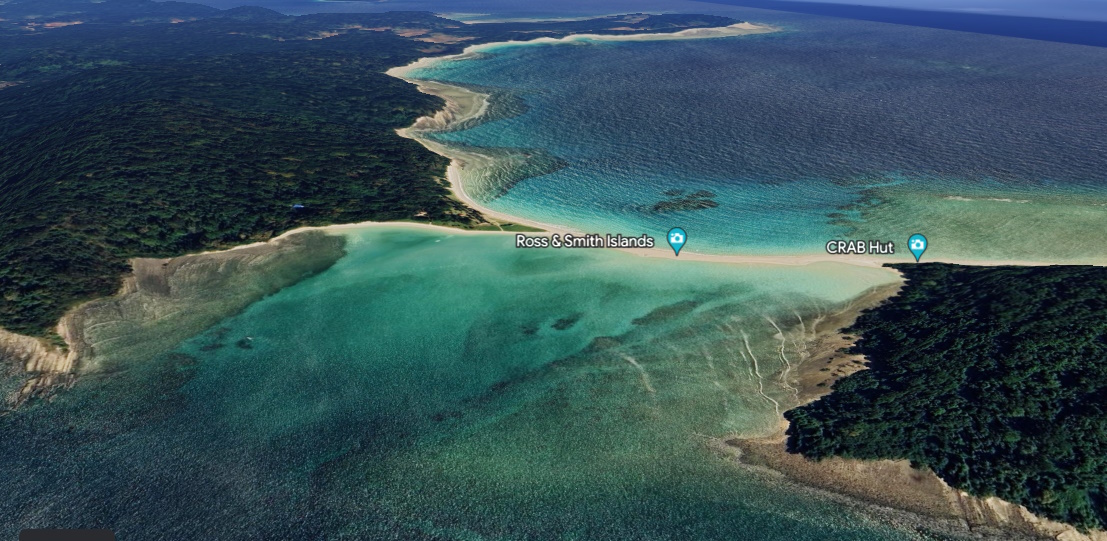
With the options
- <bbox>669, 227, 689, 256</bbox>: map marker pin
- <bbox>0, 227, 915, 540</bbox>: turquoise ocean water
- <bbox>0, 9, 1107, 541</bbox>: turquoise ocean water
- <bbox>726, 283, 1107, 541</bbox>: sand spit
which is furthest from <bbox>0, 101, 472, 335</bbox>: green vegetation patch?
<bbox>726, 283, 1107, 541</bbox>: sand spit

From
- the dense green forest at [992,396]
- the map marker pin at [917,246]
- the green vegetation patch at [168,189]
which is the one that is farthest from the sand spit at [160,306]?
the map marker pin at [917,246]

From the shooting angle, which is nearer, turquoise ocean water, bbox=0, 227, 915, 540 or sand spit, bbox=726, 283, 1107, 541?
sand spit, bbox=726, 283, 1107, 541

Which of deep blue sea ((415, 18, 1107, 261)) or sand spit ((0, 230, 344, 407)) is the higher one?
deep blue sea ((415, 18, 1107, 261))

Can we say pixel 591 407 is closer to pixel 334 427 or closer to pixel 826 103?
pixel 334 427

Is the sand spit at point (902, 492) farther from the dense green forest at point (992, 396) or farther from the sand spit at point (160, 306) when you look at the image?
the sand spit at point (160, 306)

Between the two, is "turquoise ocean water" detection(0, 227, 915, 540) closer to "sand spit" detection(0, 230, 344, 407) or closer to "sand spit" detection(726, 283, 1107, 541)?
"sand spit" detection(726, 283, 1107, 541)
